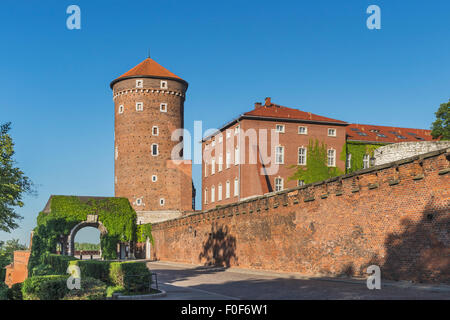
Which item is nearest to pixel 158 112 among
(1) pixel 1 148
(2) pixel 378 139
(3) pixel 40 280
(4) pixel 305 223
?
(2) pixel 378 139

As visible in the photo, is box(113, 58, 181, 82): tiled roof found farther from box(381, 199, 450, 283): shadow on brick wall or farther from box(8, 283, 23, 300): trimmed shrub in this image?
box(381, 199, 450, 283): shadow on brick wall

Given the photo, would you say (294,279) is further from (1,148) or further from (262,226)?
(1,148)

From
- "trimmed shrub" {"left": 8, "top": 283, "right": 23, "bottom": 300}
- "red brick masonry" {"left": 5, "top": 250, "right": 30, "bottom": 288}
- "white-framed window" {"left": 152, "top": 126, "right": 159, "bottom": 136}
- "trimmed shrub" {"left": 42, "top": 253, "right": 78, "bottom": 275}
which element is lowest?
"red brick masonry" {"left": 5, "top": 250, "right": 30, "bottom": 288}

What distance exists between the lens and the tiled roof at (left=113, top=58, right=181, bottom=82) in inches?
2635

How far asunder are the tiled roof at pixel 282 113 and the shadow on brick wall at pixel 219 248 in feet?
45.3

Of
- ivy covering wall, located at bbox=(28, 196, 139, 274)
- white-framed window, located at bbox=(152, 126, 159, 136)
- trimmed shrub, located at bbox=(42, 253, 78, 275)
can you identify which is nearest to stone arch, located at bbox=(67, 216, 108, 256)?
ivy covering wall, located at bbox=(28, 196, 139, 274)

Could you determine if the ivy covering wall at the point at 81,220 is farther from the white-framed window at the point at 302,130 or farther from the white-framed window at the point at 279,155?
the white-framed window at the point at 302,130

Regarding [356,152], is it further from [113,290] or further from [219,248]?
[113,290]

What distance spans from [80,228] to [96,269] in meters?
37.0

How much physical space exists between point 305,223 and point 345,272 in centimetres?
395

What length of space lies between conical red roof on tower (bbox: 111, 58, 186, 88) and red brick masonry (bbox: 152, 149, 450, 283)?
3636cm

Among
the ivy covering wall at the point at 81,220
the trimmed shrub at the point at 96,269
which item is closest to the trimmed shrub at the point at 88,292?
the trimmed shrub at the point at 96,269

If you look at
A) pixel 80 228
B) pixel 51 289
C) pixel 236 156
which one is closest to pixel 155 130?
pixel 80 228

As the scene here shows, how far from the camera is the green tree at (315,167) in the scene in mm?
49031
